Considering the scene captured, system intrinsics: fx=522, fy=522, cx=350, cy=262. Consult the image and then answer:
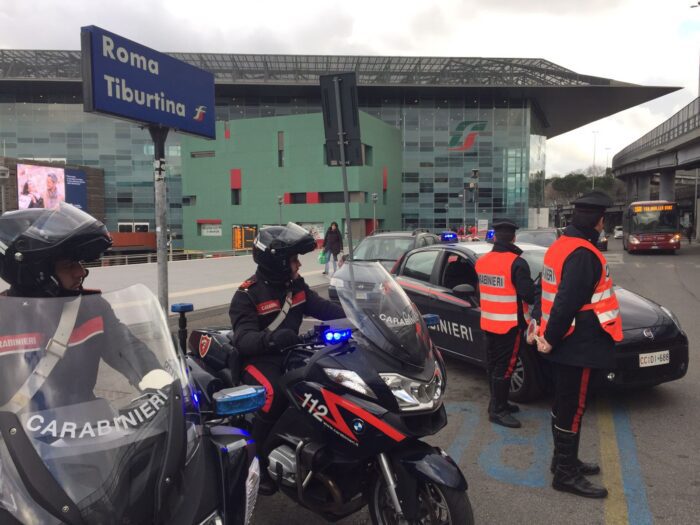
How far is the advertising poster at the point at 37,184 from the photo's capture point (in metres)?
50.6

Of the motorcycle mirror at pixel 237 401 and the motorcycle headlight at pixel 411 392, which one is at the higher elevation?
the motorcycle mirror at pixel 237 401

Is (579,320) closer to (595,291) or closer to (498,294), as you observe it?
(595,291)

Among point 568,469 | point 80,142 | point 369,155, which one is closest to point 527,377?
point 568,469

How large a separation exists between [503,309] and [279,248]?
221 cm

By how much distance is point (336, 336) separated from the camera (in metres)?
2.53

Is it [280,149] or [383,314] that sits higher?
[280,149]

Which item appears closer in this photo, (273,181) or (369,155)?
(369,155)

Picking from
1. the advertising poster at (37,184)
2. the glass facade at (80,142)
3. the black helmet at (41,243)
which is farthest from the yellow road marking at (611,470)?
the glass facade at (80,142)

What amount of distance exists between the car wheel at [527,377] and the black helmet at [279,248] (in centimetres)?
268

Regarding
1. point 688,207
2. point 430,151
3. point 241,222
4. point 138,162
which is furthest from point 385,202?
point 688,207

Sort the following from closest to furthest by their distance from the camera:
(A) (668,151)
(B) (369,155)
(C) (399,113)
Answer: (A) (668,151) → (B) (369,155) → (C) (399,113)

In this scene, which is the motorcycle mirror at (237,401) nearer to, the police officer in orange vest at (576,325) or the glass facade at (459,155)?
the police officer in orange vest at (576,325)

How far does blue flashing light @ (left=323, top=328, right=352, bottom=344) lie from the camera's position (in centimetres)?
254

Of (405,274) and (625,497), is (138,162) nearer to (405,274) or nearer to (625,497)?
(405,274)
